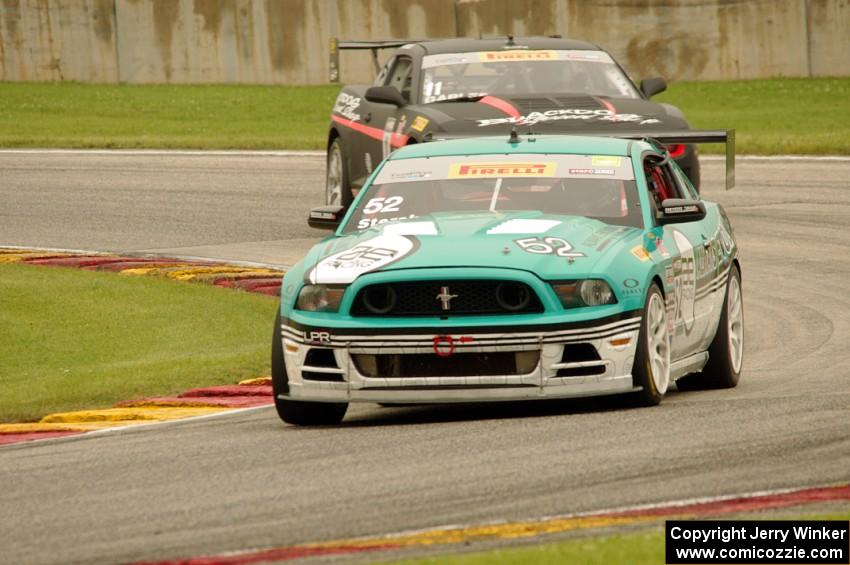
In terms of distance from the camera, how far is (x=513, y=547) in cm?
586

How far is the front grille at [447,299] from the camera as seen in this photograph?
861 cm

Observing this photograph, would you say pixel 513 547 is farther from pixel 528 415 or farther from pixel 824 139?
pixel 824 139

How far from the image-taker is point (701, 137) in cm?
1413

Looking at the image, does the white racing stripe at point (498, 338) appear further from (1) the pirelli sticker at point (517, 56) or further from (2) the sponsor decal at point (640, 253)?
(1) the pirelli sticker at point (517, 56)

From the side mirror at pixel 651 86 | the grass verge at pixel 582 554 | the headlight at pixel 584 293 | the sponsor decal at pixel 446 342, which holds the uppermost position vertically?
the side mirror at pixel 651 86

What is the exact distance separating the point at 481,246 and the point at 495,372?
680mm

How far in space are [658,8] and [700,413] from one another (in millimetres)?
24786

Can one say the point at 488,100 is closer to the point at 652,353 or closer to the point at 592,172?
the point at 592,172

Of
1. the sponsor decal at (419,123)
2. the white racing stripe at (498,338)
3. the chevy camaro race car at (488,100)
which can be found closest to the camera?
the white racing stripe at (498,338)

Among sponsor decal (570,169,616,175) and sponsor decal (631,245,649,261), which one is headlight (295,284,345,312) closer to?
sponsor decal (631,245,649,261)

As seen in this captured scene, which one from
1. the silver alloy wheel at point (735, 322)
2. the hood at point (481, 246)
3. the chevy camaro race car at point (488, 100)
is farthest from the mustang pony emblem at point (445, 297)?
the chevy camaro race car at point (488, 100)

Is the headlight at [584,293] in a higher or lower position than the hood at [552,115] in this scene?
lower

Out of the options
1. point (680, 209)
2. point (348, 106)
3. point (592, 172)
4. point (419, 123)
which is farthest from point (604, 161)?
point (348, 106)

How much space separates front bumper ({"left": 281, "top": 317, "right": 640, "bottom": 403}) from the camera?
8.53m
